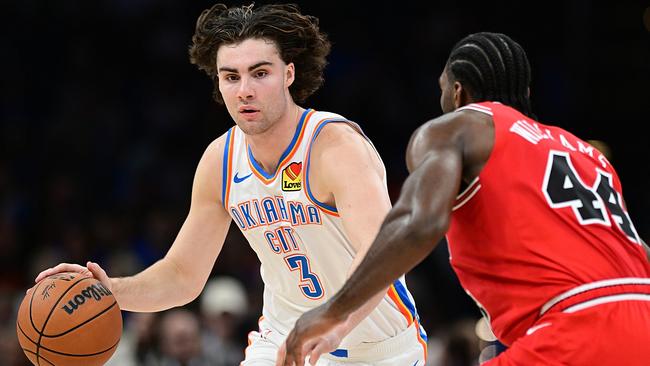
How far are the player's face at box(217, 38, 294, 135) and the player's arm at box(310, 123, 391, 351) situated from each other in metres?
0.30

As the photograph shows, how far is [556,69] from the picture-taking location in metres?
13.0

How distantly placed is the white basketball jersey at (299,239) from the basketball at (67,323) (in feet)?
2.85

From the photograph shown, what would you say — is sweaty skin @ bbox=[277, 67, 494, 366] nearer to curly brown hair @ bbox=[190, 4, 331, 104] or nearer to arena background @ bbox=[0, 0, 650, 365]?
curly brown hair @ bbox=[190, 4, 331, 104]

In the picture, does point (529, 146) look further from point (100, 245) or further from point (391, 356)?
point (100, 245)

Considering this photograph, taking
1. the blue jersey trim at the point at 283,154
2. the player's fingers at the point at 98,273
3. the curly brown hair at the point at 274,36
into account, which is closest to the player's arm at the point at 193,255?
the player's fingers at the point at 98,273

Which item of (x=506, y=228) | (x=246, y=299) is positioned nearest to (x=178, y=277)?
(x=506, y=228)

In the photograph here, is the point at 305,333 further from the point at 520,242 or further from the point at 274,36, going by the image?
the point at 274,36

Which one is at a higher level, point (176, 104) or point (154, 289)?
point (154, 289)

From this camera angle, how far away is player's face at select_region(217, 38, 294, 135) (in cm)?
517

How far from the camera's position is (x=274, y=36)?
5398mm

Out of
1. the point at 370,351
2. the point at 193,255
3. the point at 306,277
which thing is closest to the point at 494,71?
the point at 306,277

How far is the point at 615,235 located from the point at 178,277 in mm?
2745

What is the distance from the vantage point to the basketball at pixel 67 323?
16.1ft

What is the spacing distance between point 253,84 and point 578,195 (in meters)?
2.12
